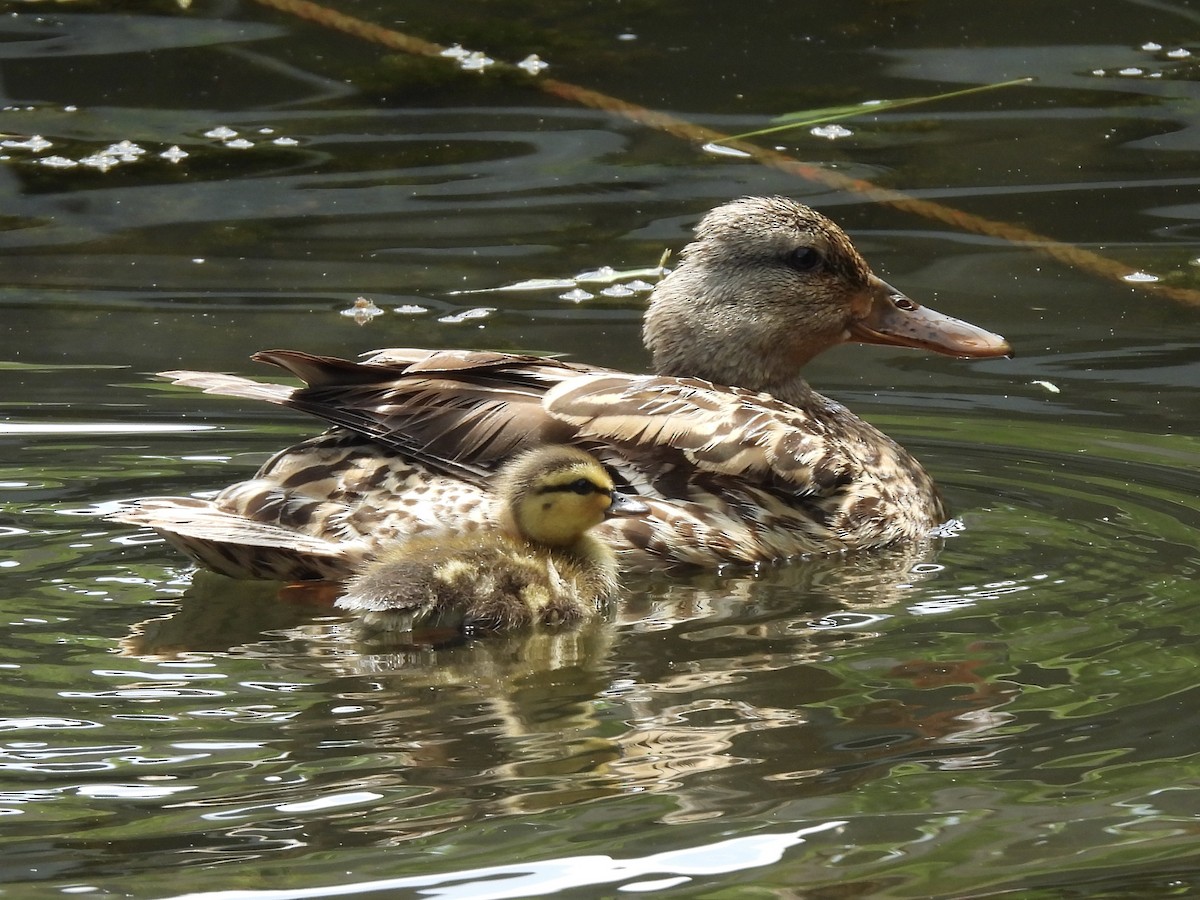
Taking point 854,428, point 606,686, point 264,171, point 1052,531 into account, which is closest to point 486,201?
point 264,171

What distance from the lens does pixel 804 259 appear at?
258 inches

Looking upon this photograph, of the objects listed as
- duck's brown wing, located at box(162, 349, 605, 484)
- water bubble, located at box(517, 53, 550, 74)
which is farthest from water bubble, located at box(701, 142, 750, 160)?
duck's brown wing, located at box(162, 349, 605, 484)

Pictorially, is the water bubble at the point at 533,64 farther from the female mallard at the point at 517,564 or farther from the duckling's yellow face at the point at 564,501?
the duckling's yellow face at the point at 564,501

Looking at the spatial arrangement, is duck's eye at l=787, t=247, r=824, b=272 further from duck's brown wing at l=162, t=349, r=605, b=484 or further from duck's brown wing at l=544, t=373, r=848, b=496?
duck's brown wing at l=162, t=349, r=605, b=484

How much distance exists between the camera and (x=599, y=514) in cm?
543

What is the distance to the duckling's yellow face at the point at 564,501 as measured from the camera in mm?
5367

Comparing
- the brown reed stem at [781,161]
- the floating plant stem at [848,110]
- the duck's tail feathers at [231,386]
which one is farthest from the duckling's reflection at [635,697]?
the floating plant stem at [848,110]

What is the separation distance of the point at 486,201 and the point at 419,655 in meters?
4.91

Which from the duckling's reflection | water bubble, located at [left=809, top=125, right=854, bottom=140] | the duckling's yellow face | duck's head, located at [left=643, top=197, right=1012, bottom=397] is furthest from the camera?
water bubble, located at [left=809, top=125, right=854, bottom=140]

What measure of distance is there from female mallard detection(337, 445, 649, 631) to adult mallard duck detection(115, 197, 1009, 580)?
149 mm

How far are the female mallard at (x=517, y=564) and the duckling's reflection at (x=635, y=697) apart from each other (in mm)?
76

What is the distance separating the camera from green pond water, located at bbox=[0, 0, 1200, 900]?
378 centimetres

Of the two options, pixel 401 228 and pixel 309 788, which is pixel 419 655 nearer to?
pixel 309 788

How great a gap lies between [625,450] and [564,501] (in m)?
0.49
